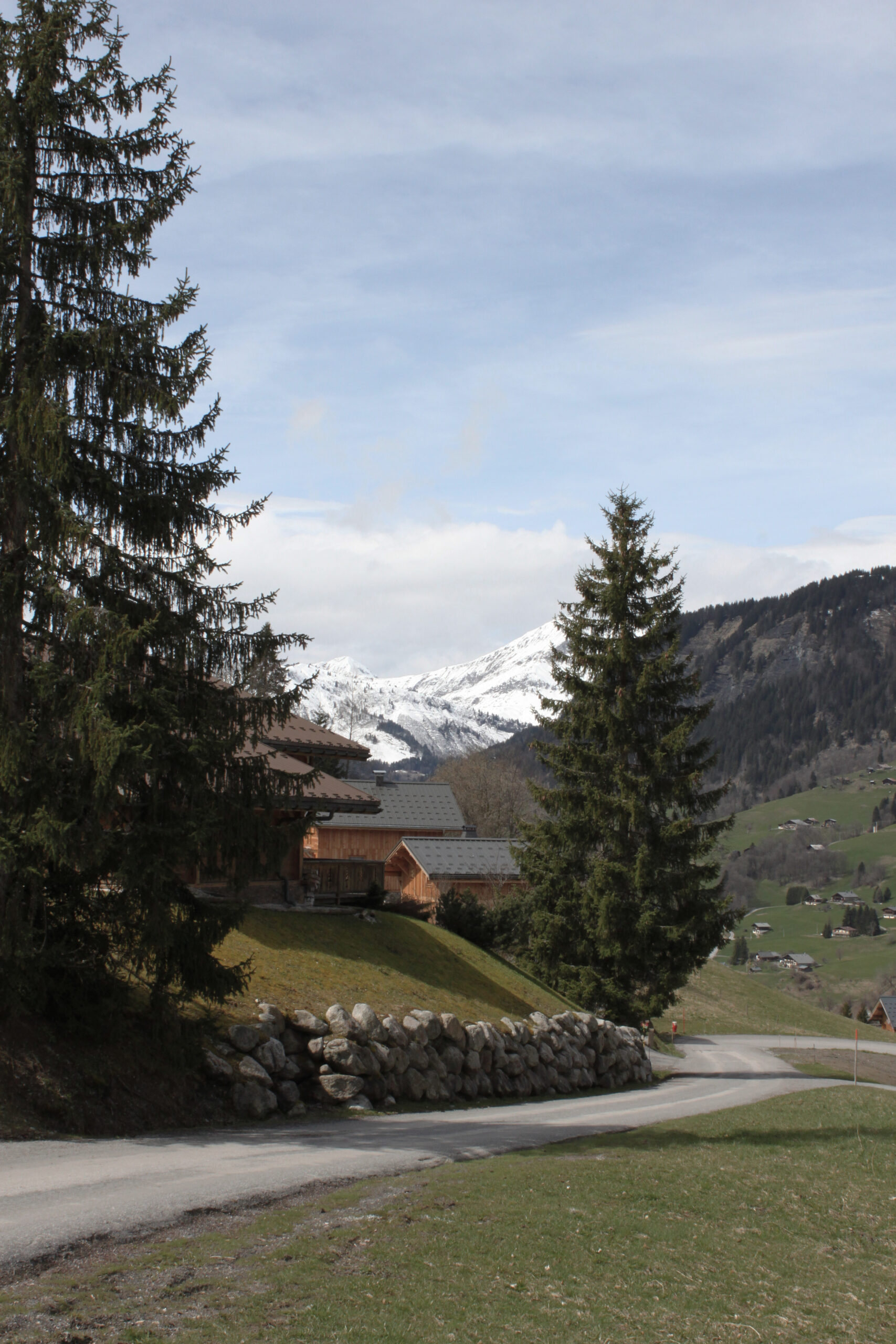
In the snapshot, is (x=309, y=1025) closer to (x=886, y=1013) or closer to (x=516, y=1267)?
(x=516, y=1267)

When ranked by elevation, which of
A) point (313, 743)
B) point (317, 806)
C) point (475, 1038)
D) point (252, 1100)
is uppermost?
point (313, 743)

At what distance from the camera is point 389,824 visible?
176ft

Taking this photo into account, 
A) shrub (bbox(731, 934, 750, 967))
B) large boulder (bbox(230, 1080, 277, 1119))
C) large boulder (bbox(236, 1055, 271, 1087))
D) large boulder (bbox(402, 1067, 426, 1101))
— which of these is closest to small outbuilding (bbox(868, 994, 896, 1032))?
large boulder (bbox(402, 1067, 426, 1101))

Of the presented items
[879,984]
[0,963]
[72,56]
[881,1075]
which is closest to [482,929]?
[881,1075]

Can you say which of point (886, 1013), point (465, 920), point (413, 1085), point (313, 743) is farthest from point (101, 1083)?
point (886, 1013)

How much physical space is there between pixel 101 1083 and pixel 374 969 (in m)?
9.36

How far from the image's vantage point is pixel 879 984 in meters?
132

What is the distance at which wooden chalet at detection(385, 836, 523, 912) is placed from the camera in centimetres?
4600

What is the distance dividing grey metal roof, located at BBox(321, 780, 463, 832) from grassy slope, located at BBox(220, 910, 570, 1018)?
25742 millimetres

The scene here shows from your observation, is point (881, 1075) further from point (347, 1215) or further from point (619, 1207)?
point (347, 1215)

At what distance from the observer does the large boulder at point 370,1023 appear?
1775 cm

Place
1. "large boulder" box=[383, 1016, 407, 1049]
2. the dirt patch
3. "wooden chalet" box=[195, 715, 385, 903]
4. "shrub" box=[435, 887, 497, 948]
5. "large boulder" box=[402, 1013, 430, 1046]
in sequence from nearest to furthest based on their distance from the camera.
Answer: the dirt patch → "large boulder" box=[383, 1016, 407, 1049] → "large boulder" box=[402, 1013, 430, 1046] → "wooden chalet" box=[195, 715, 385, 903] → "shrub" box=[435, 887, 497, 948]

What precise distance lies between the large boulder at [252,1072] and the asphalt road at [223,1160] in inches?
34.2

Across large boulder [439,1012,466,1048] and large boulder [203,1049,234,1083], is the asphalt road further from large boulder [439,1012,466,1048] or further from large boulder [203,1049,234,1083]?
large boulder [439,1012,466,1048]
